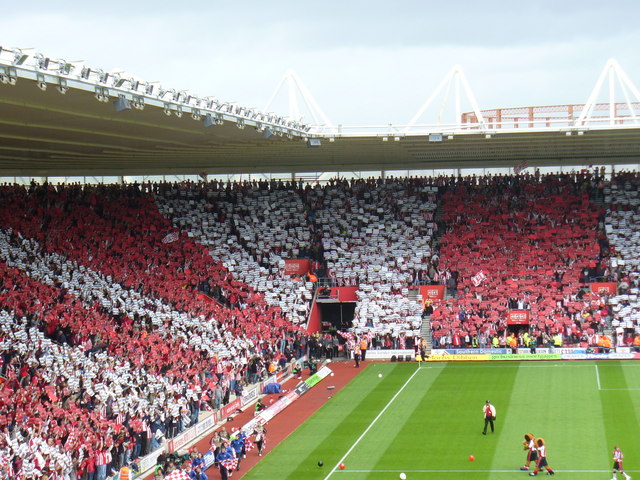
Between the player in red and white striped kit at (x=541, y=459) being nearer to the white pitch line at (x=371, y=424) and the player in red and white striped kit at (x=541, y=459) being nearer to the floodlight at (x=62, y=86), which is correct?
the white pitch line at (x=371, y=424)

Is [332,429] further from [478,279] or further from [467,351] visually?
[478,279]

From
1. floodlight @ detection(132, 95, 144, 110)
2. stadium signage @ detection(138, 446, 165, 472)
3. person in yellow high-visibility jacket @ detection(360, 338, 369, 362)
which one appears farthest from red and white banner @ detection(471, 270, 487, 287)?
floodlight @ detection(132, 95, 144, 110)

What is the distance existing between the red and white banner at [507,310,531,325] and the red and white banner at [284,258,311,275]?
1042 centimetres

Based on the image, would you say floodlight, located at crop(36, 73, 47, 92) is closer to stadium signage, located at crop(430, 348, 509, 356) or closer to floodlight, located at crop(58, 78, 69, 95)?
floodlight, located at crop(58, 78, 69, 95)

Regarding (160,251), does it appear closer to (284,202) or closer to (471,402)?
(284,202)

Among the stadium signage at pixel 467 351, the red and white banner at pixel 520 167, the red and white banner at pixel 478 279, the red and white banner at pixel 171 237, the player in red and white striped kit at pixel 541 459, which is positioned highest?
the red and white banner at pixel 520 167

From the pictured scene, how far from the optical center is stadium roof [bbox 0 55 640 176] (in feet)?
90.1

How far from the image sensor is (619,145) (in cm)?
4584

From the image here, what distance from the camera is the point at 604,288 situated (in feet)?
145

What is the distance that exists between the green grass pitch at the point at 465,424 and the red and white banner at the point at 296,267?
8.56 m

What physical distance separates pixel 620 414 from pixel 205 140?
1901 cm

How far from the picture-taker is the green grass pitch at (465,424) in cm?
2611

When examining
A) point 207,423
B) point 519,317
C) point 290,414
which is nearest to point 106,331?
point 207,423

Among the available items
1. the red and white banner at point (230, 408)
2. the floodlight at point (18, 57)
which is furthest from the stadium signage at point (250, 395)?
the floodlight at point (18, 57)
